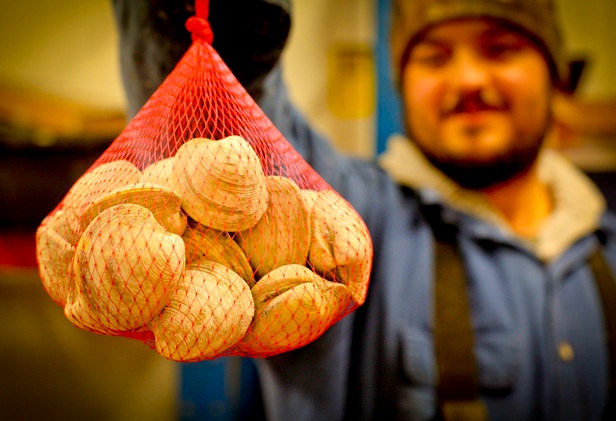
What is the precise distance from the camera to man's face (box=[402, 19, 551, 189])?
937 mm

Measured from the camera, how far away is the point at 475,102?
942mm

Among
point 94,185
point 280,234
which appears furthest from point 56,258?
point 280,234

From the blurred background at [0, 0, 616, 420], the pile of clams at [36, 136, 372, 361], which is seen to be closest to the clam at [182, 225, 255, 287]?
the pile of clams at [36, 136, 372, 361]

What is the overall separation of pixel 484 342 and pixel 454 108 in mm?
436

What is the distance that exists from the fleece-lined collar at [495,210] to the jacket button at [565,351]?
0.17 meters

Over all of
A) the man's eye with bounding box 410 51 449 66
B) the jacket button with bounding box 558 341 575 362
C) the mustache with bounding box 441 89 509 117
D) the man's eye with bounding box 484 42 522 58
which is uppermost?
the man's eye with bounding box 484 42 522 58

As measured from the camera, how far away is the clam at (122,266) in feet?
1.16

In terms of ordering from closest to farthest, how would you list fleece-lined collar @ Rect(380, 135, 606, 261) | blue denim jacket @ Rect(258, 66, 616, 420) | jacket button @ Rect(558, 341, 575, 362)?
blue denim jacket @ Rect(258, 66, 616, 420), jacket button @ Rect(558, 341, 575, 362), fleece-lined collar @ Rect(380, 135, 606, 261)

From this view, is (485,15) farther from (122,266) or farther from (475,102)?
(122,266)

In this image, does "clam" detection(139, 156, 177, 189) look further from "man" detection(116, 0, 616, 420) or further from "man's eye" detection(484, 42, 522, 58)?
"man's eye" detection(484, 42, 522, 58)

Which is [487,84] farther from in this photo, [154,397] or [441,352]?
[154,397]

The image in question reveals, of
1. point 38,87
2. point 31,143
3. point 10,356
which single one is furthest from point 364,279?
point 10,356

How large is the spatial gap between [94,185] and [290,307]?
7.8 inches

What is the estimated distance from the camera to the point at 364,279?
45 centimetres
